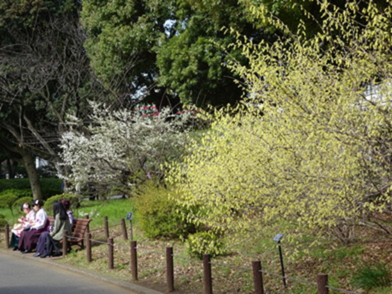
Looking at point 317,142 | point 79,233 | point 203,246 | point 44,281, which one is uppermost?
point 317,142

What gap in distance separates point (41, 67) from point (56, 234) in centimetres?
1318

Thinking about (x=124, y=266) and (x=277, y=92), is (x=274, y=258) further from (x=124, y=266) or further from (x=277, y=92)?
(x=277, y=92)

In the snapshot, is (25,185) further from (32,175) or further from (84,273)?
(84,273)

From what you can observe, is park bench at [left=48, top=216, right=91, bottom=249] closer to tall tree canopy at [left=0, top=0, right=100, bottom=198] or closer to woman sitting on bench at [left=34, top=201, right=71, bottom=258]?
woman sitting on bench at [left=34, top=201, right=71, bottom=258]

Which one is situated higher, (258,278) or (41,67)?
(41,67)

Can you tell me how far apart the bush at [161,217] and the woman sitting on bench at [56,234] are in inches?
75.0

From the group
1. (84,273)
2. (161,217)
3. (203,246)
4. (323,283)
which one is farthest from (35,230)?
(323,283)

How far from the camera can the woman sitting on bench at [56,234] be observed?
1531 cm

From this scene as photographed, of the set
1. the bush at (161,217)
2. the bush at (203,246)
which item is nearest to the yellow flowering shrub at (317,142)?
the bush at (203,246)

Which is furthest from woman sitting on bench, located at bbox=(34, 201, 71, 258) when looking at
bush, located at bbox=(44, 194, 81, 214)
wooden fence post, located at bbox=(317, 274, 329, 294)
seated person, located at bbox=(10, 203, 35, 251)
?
wooden fence post, located at bbox=(317, 274, 329, 294)

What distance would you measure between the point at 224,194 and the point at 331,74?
254cm

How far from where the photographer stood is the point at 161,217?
15.0m

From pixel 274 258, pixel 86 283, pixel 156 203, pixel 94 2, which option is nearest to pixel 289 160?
pixel 274 258

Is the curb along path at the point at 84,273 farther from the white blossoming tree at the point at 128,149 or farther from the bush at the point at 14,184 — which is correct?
the bush at the point at 14,184
